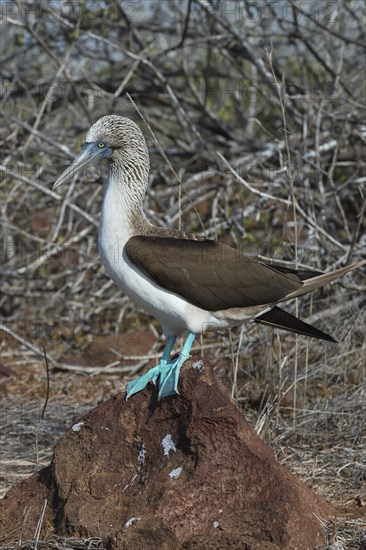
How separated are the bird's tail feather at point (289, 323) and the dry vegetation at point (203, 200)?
47 centimetres

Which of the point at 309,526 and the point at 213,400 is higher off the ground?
the point at 213,400

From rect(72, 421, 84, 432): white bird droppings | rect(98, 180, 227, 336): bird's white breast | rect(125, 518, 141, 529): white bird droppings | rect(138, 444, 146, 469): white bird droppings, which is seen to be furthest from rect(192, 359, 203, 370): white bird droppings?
rect(125, 518, 141, 529): white bird droppings

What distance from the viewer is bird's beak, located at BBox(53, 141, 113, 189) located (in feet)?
14.6

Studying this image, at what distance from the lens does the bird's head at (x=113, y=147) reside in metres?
4.48

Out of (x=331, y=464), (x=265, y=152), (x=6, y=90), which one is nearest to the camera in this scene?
(x=331, y=464)

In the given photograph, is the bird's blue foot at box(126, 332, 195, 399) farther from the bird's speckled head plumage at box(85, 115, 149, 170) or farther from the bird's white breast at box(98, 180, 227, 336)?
the bird's speckled head plumage at box(85, 115, 149, 170)

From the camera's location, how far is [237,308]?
4309 millimetres

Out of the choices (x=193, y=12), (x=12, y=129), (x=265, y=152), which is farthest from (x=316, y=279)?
(x=193, y=12)

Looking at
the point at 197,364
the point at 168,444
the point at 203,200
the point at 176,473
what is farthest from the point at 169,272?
the point at 203,200

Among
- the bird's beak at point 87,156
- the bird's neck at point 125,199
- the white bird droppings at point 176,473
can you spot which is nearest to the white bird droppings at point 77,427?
the white bird droppings at point 176,473

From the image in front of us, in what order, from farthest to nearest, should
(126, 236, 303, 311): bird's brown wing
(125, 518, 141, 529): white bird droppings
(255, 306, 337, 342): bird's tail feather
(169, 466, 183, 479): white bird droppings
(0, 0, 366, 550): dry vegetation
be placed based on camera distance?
1. (0, 0, 366, 550): dry vegetation
2. (255, 306, 337, 342): bird's tail feather
3. (126, 236, 303, 311): bird's brown wing
4. (169, 466, 183, 479): white bird droppings
5. (125, 518, 141, 529): white bird droppings

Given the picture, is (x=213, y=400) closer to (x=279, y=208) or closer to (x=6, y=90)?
(x=279, y=208)

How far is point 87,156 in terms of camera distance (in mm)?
4477

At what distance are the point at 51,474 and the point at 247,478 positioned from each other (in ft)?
3.02
